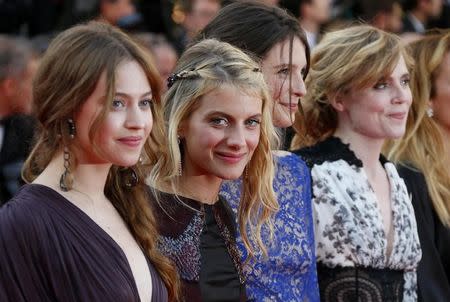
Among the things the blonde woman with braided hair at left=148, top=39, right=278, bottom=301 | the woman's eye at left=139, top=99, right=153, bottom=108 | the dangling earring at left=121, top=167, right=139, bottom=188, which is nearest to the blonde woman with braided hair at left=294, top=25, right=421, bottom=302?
the blonde woman with braided hair at left=148, top=39, right=278, bottom=301

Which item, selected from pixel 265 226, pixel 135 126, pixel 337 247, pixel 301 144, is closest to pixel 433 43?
pixel 301 144

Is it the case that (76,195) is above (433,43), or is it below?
below

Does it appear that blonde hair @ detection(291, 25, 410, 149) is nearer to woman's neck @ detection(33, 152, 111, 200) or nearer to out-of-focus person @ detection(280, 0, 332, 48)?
woman's neck @ detection(33, 152, 111, 200)

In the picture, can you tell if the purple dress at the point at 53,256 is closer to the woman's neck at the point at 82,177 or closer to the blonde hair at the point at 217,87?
the woman's neck at the point at 82,177

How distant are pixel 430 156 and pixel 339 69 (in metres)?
0.87

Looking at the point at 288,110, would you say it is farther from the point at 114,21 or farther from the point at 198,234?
the point at 114,21

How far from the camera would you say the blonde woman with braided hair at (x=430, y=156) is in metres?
5.16

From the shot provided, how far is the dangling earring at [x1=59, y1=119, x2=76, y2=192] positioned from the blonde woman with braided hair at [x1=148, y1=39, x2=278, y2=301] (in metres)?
0.57

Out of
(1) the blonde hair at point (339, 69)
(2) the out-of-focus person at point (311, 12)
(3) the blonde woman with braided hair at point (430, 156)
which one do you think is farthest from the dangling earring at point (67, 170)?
(2) the out-of-focus person at point (311, 12)

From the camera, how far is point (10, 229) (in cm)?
312

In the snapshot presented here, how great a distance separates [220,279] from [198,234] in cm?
18

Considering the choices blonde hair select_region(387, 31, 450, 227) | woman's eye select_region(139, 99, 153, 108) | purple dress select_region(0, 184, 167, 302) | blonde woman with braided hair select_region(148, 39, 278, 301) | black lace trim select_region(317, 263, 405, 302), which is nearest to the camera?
purple dress select_region(0, 184, 167, 302)

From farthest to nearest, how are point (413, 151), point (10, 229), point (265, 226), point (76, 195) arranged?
point (413, 151) → point (265, 226) → point (76, 195) → point (10, 229)

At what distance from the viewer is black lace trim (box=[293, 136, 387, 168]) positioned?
4.89 m
